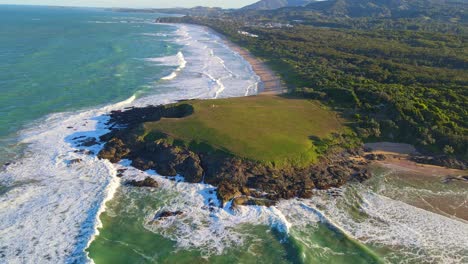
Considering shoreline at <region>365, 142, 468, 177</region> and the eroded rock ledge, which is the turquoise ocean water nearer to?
the eroded rock ledge

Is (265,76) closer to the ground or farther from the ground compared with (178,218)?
farther from the ground

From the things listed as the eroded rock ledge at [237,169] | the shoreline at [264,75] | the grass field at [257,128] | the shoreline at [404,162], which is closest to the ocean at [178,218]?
the eroded rock ledge at [237,169]

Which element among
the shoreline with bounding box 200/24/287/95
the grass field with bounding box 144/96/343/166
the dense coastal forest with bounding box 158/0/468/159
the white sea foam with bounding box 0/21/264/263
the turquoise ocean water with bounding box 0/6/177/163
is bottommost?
the turquoise ocean water with bounding box 0/6/177/163

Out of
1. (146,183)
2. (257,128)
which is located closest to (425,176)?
(257,128)

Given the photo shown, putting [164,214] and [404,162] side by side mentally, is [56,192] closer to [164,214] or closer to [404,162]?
[164,214]

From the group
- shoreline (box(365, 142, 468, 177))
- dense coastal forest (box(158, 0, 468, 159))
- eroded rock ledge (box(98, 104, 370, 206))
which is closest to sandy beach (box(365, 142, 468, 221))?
shoreline (box(365, 142, 468, 177))

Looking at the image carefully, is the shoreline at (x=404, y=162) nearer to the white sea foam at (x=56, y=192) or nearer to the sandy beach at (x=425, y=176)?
the sandy beach at (x=425, y=176)
